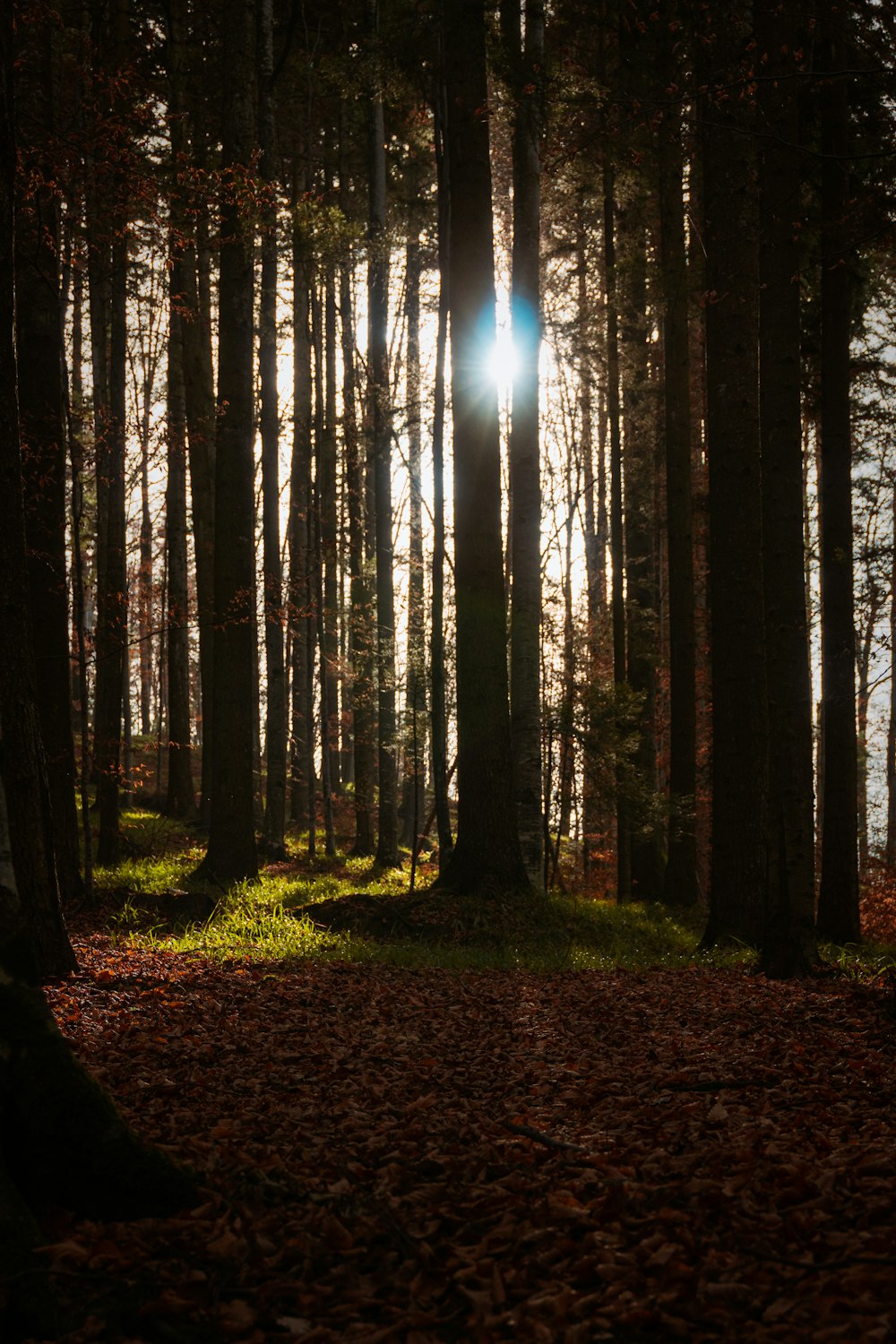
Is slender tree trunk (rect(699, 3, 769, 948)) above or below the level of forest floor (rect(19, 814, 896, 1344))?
above

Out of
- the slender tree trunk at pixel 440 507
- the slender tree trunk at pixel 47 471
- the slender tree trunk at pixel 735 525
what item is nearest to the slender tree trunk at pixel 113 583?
the slender tree trunk at pixel 47 471

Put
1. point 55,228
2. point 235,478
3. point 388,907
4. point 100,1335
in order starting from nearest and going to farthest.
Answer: point 100,1335, point 55,228, point 388,907, point 235,478

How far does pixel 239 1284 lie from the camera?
9.62ft

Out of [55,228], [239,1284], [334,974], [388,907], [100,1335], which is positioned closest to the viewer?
[100,1335]

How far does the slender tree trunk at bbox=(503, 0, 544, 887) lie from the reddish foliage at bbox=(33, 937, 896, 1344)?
586cm

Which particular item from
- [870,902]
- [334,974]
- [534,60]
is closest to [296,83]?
[534,60]

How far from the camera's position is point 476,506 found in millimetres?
10539

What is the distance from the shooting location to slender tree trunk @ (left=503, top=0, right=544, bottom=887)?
11938 mm

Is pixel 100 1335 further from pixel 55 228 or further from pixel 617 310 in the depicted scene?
pixel 617 310

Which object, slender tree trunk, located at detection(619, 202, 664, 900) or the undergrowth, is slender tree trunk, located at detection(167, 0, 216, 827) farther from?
slender tree trunk, located at detection(619, 202, 664, 900)

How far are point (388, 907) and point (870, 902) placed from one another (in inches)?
520

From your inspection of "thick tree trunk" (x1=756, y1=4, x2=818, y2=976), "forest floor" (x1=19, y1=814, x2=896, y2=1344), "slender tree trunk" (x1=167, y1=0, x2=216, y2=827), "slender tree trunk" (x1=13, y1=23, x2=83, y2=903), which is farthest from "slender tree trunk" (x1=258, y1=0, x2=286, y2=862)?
"forest floor" (x1=19, y1=814, x2=896, y2=1344)

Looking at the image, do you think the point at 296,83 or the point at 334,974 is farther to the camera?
the point at 296,83

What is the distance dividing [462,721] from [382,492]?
23.2 ft
